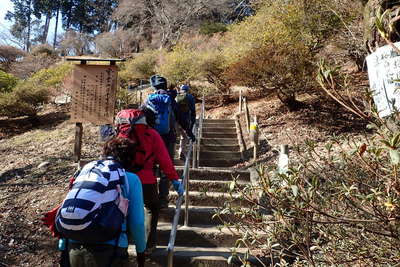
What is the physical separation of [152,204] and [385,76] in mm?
2314

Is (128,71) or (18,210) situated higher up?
(128,71)

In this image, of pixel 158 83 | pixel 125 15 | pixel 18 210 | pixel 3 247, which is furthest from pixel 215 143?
pixel 125 15

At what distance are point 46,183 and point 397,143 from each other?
546 cm

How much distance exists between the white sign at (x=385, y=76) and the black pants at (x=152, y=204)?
2.04 m

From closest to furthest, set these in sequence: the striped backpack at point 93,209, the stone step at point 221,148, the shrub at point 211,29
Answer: the striped backpack at point 93,209 → the stone step at point 221,148 → the shrub at point 211,29

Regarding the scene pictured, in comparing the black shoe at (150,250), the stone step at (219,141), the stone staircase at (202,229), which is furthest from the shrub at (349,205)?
the stone step at (219,141)

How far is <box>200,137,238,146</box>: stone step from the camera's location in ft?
27.0

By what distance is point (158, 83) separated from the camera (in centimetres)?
418

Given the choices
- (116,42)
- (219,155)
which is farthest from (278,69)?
(116,42)

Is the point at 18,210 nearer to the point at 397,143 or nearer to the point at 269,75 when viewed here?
the point at 397,143

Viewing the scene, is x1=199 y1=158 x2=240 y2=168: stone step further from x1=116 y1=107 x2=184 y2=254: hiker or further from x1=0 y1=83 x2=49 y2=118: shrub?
x1=0 y1=83 x2=49 y2=118: shrub

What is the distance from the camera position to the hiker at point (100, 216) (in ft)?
5.90

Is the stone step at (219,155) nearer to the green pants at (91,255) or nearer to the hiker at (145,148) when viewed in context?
the hiker at (145,148)

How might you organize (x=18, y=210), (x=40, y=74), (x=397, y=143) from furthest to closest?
1. (x=40, y=74)
2. (x=18, y=210)
3. (x=397, y=143)
